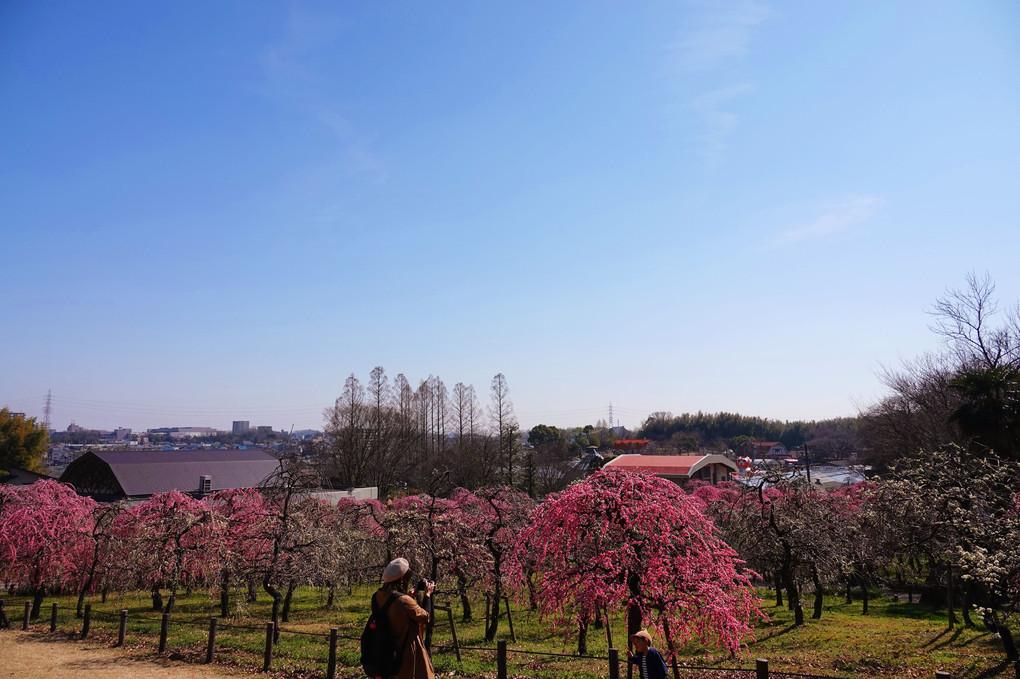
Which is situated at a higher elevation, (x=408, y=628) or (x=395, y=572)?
(x=395, y=572)

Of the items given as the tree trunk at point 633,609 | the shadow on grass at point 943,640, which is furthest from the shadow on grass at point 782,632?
the tree trunk at point 633,609

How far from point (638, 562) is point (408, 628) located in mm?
5031

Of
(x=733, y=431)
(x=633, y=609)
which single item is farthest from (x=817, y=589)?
(x=733, y=431)

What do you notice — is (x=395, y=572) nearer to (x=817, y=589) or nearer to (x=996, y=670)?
(x=996, y=670)

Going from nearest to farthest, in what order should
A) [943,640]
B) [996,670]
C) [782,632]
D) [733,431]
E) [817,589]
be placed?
[996,670]
[943,640]
[782,632]
[817,589]
[733,431]

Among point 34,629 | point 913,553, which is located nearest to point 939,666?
→ point 913,553

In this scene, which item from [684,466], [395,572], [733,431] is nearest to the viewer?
[395,572]

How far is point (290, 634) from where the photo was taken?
54.6 ft

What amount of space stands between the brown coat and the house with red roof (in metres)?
48.6

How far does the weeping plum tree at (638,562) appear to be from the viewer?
9.40m

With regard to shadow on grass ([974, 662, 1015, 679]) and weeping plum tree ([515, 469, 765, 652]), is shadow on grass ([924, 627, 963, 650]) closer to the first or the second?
shadow on grass ([974, 662, 1015, 679])

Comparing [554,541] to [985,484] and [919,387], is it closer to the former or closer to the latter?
[985,484]

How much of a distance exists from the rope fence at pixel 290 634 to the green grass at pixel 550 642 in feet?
0.42

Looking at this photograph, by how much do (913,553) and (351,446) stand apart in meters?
44.9
